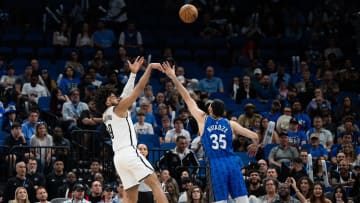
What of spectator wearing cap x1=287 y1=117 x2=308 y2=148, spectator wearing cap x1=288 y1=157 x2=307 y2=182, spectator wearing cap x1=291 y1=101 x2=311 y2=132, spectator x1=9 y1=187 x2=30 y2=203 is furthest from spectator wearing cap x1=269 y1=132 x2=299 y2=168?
spectator x1=9 y1=187 x2=30 y2=203

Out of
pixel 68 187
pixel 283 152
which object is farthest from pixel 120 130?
pixel 283 152

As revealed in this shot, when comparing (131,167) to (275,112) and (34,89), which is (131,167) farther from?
(34,89)

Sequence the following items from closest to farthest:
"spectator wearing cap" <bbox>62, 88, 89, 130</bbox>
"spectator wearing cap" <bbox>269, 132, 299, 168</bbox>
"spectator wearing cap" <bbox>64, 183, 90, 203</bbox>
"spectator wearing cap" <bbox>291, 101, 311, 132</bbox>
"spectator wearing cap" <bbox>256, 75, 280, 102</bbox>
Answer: "spectator wearing cap" <bbox>64, 183, 90, 203</bbox> → "spectator wearing cap" <bbox>269, 132, 299, 168</bbox> → "spectator wearing cap" <bbox>62, 88, 89, 130</bbox> → "spectator wearing cap" <bbox>291, 101, 311, 132</bbox> → "spectator wearing cap" <bbox>256, 75, 280, 102</bbox>

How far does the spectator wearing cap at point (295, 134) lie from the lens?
2217cm

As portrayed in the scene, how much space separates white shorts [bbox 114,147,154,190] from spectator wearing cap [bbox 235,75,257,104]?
10.5 metres

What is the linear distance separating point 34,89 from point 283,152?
20.8ft

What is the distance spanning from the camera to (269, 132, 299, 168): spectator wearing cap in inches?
829

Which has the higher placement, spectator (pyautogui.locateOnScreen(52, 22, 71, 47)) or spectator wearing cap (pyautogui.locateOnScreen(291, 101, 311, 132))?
spectator (pyautogui.locateOnScreen(52, 22, 71, 47))

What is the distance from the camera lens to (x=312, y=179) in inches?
809

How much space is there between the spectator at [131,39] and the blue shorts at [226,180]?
1331 cm

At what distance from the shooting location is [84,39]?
2688 centimetres

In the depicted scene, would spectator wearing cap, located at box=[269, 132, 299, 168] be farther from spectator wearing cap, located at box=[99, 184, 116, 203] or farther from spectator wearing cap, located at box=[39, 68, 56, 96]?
spectator wearing cap, located at box=[39, 68, 56, 96]

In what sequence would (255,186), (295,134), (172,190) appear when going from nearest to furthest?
(172,190) → (255,186) → (295,134)

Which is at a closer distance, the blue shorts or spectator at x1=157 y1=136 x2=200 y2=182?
the blue shorts
